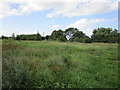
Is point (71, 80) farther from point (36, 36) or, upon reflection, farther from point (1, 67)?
point (36, 36)

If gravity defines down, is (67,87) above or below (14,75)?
below

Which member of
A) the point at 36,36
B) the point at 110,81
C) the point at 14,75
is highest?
the point at 36,36

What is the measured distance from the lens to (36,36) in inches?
1073

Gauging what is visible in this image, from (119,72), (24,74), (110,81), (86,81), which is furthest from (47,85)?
(119,72)

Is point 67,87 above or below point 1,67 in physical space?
below

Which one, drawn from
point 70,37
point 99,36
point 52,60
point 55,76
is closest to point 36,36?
point 70,37

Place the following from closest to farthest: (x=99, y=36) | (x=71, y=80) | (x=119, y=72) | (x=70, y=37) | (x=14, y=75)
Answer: (x=14, y=75)
(x=71, y=80)
(x=119, y=72)
(x=70, y=37)
(x=99, y=36)

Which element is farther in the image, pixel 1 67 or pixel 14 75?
pixel 1 67

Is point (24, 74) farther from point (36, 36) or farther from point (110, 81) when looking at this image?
point (36, 36)

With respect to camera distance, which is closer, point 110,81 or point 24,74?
point 24,74

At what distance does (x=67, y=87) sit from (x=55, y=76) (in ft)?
2.49

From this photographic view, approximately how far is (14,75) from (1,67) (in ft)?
3.82

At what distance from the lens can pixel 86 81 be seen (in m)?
5.41

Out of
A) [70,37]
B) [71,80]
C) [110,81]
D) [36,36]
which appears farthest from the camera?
[70,37]
